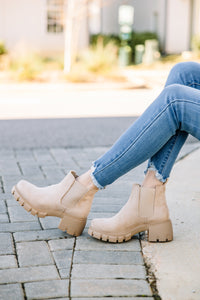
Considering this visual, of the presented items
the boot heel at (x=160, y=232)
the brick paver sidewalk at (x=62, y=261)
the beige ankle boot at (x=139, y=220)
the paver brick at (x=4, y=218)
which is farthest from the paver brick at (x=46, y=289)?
the paver brick at (x=4, y=218)

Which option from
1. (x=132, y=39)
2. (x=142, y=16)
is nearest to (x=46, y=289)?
(x=132, y=39)

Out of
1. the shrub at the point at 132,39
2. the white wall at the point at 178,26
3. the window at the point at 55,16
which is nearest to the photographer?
the window at the point at 55,16

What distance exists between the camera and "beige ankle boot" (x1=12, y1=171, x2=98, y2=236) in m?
2.41

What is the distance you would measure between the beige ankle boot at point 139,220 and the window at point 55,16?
18411mm

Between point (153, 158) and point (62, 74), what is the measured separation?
12.3m

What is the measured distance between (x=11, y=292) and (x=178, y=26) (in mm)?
23466

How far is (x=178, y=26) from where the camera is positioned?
24156mm

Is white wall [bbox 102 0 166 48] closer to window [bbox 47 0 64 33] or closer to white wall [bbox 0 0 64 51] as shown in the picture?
window [bbox 47 0 64 33]

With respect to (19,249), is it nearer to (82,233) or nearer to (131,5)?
(82,233)

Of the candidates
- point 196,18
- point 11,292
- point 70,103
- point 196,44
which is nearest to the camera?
point 11,292

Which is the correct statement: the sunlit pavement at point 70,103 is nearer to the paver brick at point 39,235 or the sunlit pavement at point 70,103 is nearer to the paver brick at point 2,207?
the paver brick at point 2,207

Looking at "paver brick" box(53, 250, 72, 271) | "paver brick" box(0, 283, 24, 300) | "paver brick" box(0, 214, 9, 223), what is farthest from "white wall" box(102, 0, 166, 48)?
"paver brick" box(0, 283, 24, 300)

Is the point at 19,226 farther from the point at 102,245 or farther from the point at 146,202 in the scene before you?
the point at 146,202

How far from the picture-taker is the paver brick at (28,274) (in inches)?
79.7
